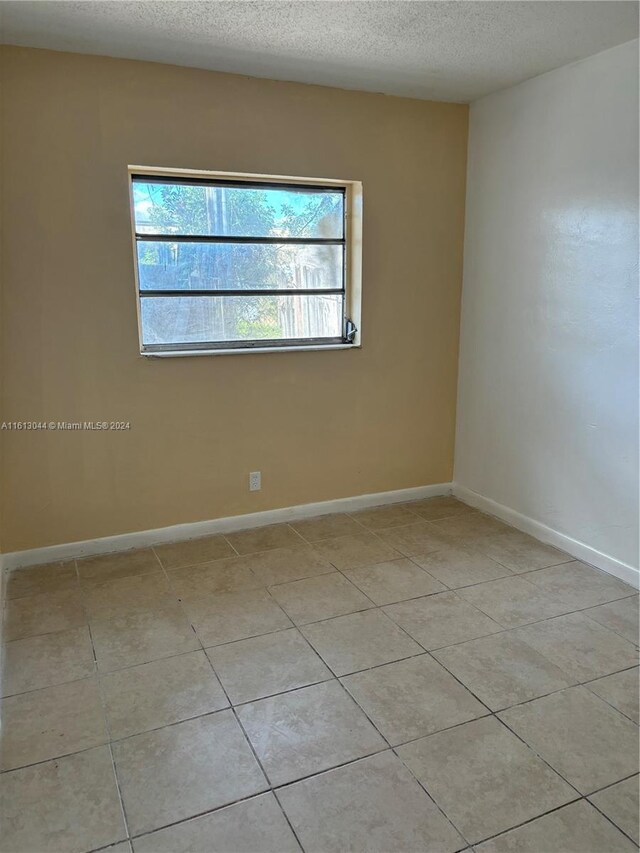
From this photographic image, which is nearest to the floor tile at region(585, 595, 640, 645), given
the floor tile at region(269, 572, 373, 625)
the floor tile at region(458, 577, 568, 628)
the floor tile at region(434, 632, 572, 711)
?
the floor tile at region(458, 577, 568, 628)

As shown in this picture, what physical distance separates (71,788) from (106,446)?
1.73 metres

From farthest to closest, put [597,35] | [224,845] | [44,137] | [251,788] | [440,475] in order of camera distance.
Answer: [440,475], [44,137], [597,35], [251,788], [224,845]

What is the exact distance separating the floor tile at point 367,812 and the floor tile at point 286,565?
1223 millimetres

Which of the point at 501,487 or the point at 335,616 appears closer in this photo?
the point at 335,616

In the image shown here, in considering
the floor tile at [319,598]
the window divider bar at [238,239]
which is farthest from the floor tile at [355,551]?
the window divider bar at [238,239]

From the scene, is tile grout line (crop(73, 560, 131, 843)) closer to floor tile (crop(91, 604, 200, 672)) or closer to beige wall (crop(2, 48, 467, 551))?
floor tile (crop(91, 604, 200, 672))

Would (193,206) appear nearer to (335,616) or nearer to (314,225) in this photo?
(314,225)

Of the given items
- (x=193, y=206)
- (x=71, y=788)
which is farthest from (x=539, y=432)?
(x=71, y=788)

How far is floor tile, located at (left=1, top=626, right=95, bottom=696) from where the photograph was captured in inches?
87.6

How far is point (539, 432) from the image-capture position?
339 cm

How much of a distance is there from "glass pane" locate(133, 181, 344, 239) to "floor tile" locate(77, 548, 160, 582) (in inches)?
65.5

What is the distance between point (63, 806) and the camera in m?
1.71

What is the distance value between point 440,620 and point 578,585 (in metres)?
0.77

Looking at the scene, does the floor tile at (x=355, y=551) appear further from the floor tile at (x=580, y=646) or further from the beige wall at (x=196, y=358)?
the floor tile at (x=580, y=646)
